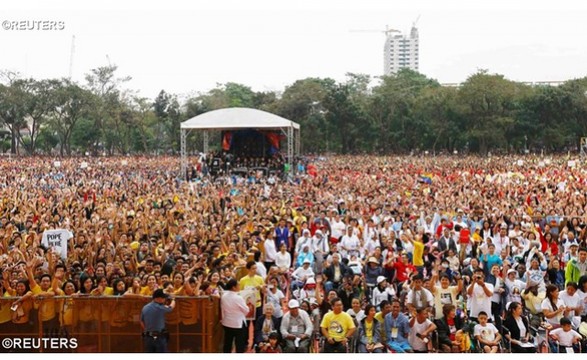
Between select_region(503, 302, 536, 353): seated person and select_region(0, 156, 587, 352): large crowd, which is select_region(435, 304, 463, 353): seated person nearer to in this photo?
select_region(0, 156, 587, 352): large crowd

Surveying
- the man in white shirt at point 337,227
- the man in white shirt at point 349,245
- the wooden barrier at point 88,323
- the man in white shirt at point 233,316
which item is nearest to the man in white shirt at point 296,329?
the man in white shirt at point 233,316

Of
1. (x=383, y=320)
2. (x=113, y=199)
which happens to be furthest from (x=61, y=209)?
(x=383, y=320)

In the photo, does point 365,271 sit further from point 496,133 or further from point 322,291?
point 496,133

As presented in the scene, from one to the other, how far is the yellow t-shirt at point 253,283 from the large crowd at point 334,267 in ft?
0.06

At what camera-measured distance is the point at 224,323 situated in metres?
7.70

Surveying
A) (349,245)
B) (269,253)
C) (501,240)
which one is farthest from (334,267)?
(501,240)

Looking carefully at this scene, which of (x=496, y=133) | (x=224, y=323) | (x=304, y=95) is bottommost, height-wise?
(x=224, y=323)

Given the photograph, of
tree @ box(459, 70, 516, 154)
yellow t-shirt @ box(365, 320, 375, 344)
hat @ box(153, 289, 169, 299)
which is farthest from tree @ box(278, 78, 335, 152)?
hat @ box(153, 289, 169, 299)

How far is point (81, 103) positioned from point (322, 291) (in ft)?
173

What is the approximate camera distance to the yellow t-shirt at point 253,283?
8484 mm

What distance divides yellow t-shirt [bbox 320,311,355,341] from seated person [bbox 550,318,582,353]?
2.31m

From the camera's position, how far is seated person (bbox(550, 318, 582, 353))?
748 cm

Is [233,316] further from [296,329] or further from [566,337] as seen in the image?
[566,337]

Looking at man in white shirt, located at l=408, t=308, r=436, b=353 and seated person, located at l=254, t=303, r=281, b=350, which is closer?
man in white shirt, located at l=408, t=308, r=436, b=353
